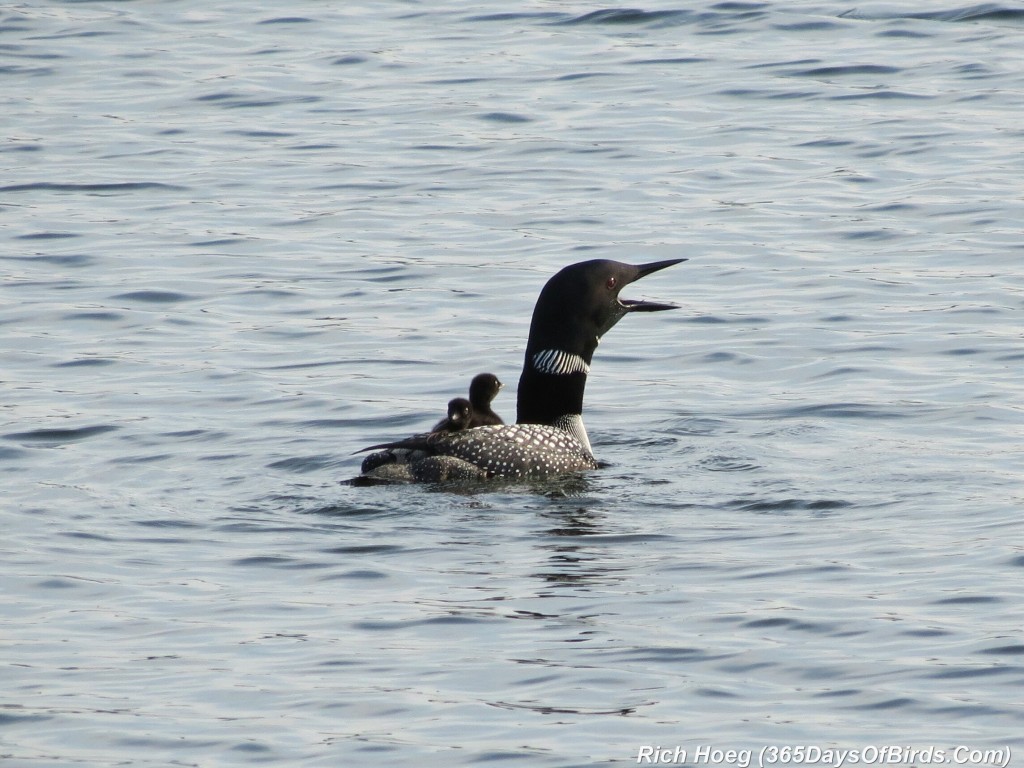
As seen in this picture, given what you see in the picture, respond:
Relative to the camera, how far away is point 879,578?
6812mm

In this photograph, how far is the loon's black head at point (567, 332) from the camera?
364 inches

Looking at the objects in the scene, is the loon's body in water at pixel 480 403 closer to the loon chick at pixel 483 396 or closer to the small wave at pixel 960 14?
the loon chick at pixel 483 396

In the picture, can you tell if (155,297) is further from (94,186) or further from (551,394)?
(551,394)

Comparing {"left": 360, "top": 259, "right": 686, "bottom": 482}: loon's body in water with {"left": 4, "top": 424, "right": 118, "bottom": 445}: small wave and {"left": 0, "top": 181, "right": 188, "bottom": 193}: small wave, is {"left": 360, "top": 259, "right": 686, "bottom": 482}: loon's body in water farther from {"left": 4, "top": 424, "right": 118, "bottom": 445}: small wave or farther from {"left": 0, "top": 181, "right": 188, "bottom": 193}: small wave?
{"left": 0, "top": 181, "right": 188, "bottom": 193}: small wave

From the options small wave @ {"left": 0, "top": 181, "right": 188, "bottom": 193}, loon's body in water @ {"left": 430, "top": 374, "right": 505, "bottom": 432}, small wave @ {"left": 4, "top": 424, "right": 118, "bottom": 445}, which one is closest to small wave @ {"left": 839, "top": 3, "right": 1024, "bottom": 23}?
small wave @ {"left": 0, "top": 181, "right": 188, "bottom": 193}

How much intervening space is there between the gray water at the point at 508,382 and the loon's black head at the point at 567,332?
388 mm

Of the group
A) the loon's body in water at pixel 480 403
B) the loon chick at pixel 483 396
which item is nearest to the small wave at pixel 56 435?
the loon's body in water at pixel 480 403

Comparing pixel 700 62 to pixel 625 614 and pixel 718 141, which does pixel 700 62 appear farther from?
pixel 625 614

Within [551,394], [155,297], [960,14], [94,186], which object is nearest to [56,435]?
[551,394]

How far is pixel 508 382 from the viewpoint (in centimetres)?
1070

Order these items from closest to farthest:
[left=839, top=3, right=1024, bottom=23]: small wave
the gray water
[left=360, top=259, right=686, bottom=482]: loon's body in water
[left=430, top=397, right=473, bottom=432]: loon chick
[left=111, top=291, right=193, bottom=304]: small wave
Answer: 1. the gray water
2. [left=430, top=397, right=473, bottom=432]: loon chick
3. [left=360, top=259, right=686, bottom=482]: loon's body in water
4. [left=111, top=291, right=193, bottom=304]: small wave
5. [left=839, top=3, right=1024, bottom=23]: small wave

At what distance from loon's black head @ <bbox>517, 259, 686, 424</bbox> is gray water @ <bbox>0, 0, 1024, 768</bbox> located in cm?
39

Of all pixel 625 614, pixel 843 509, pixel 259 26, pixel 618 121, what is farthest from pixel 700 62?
pixel 625 614

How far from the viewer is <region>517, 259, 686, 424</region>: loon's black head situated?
9.23m
